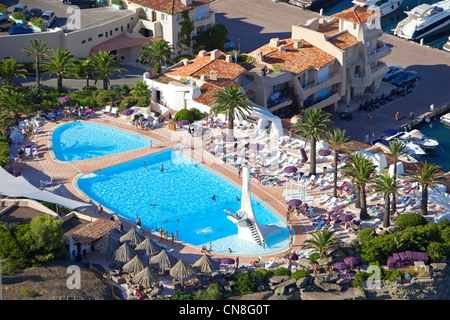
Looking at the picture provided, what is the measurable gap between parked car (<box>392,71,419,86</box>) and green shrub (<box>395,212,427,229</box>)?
109 feet

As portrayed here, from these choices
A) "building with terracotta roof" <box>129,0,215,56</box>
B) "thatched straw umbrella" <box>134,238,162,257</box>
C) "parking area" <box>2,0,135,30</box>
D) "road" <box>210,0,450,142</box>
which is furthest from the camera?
"parking area" <box>2,0,135,30</box>

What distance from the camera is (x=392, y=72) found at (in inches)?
4156

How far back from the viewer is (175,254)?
70.8 m

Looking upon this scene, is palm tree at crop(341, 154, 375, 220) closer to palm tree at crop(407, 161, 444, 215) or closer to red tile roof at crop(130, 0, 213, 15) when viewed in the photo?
palm tree at crop(407, 161, 444, 215)

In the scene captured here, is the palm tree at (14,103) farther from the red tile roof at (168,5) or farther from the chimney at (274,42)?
the chimney at (274,42)

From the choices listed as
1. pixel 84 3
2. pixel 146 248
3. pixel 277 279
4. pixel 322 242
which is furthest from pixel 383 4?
pixel 277 279

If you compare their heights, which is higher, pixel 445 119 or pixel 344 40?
pixel 344 40

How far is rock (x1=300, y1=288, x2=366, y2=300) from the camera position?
64750 mm

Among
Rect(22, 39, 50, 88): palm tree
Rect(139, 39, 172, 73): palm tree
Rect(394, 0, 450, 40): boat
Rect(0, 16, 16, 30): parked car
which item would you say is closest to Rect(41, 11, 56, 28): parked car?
Rect(0, 16, 16, 30): parked car

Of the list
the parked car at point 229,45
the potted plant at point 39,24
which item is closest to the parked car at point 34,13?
the potted plant at point 39,24

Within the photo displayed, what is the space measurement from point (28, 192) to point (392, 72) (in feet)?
156

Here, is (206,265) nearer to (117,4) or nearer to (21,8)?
(117,4)

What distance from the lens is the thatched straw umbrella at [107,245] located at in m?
68.9
